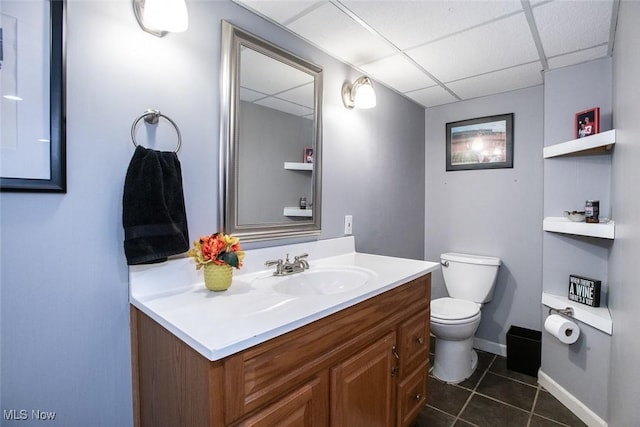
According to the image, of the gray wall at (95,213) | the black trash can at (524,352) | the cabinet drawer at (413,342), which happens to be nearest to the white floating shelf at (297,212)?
the gray wall at (95,213)

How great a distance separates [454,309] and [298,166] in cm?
144

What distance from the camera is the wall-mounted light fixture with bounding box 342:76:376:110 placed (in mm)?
1860

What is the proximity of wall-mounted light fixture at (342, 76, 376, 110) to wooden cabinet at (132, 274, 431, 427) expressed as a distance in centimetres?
109

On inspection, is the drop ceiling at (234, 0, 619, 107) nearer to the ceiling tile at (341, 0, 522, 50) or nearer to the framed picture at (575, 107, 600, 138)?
the ceiling tile at (341, 0, 522, 50)

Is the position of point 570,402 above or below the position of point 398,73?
below

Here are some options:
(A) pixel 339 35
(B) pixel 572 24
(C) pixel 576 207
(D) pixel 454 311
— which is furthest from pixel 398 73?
(D) pixel 454 311

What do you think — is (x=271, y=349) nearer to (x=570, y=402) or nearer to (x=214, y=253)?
(x=214, y=253)

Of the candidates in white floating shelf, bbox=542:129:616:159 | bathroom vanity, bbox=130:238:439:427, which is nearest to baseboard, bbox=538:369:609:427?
bathroom vanity, bbox=130:238:439:427

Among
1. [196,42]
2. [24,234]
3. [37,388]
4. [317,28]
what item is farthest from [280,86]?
[37,388]

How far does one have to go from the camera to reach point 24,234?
34.5 inches

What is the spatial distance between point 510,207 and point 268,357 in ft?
7.48

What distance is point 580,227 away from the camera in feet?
5.63

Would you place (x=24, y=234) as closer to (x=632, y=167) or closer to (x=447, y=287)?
(x=632, y=167)

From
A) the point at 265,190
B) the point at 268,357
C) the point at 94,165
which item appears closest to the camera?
the point at 268,357
